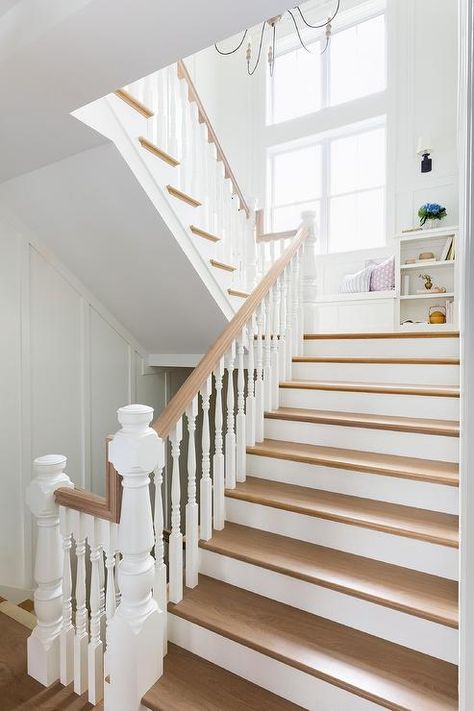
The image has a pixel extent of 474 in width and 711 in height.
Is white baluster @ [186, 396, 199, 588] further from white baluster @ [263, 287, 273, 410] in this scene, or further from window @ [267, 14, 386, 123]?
window @ [267, 14, 386, 123]

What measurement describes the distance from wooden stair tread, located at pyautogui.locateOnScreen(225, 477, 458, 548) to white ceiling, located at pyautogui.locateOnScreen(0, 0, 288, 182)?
1.84 metres

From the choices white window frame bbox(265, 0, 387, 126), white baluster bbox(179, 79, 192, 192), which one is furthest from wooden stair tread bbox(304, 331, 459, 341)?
white window frame bbox(265, 0, 387, 126)

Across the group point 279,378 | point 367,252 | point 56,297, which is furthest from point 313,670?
point 367,252

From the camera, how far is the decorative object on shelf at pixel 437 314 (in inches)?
152

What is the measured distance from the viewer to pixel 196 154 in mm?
2752

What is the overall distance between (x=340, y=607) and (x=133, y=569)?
81 cm

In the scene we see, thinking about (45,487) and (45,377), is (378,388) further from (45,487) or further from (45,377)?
(45,377)

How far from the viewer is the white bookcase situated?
3824mm

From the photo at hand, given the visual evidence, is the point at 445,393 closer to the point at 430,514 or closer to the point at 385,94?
the point at 430,514

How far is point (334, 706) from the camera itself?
138 cm

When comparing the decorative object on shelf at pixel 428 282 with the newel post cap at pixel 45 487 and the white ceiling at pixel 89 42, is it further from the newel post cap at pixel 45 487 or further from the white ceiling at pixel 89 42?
the newel post cap at pixel 45 487

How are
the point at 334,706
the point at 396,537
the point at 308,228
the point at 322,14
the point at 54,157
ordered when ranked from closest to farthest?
the point at 334,706 → the point at 396,537 → the point at 54,157 → the point at 308,228 → the point at 322,14

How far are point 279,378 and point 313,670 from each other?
1.68 metres

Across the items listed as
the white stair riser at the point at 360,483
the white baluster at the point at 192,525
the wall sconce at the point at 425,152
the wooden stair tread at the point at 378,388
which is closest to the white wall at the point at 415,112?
the wall sconce at the point at 425,152
